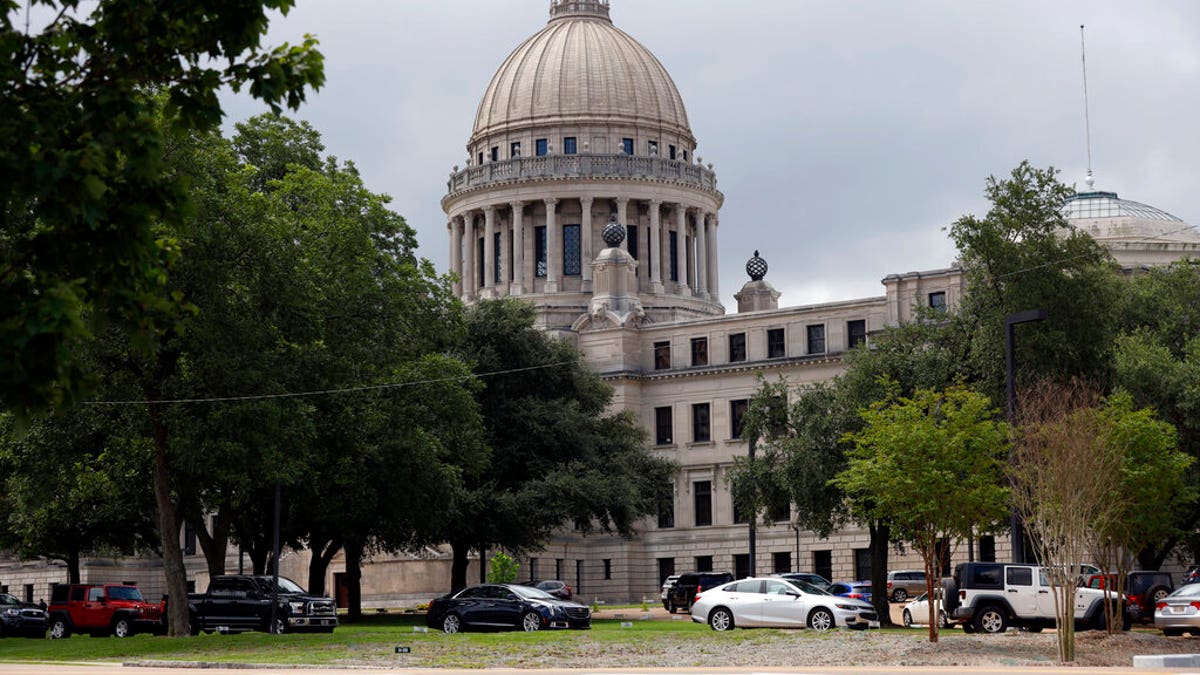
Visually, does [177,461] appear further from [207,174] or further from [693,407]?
[693,407]

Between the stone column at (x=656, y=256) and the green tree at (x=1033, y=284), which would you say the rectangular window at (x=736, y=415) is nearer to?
the stone column at (x=656, y=256)

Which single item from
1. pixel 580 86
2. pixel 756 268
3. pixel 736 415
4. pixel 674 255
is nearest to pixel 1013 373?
pixel 736 415

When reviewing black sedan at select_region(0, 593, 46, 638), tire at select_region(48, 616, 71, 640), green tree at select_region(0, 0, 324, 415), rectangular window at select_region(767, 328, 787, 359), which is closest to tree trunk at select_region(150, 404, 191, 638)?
tire at select_region(48, 616, 71, 640)

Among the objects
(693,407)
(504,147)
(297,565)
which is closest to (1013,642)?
(297,565)

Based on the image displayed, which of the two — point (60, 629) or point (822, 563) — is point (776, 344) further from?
point (60, 629)

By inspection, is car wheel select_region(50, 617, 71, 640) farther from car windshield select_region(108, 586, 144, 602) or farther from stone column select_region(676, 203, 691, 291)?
stone column select_region(676, 203, 691, 291)

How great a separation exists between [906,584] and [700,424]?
29.4 m

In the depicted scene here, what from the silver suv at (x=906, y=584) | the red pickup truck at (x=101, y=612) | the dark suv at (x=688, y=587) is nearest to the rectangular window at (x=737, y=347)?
the silver suv at (x=906, y=584)

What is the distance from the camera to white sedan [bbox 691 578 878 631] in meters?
42.4

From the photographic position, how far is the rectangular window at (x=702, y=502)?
338ft

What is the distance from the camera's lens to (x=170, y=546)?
149 feet

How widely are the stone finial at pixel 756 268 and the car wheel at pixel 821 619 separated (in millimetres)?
71809

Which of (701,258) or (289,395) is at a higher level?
(701,258)

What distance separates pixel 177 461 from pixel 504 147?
271 ft
